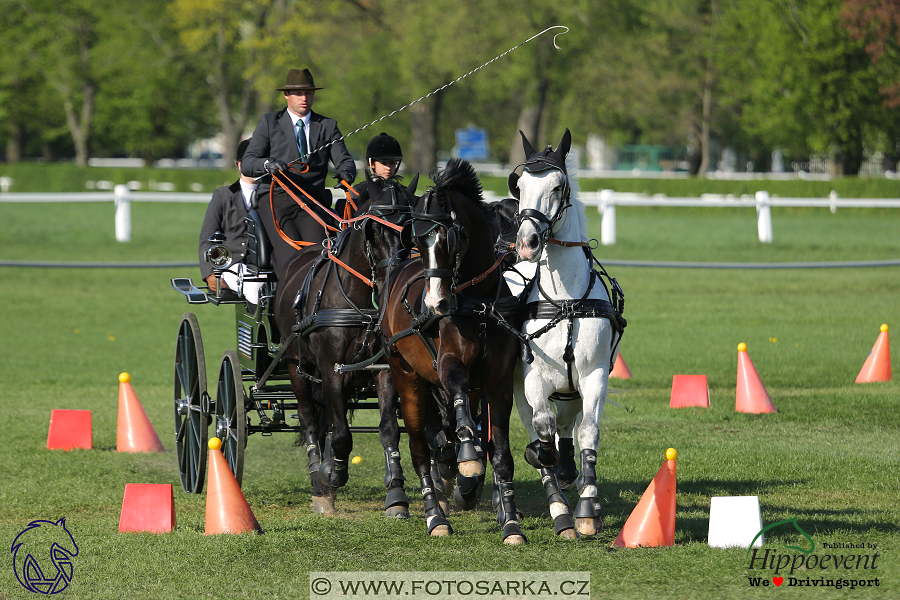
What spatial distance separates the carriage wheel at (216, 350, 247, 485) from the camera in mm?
7227

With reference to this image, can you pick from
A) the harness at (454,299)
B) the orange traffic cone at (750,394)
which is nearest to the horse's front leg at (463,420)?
the harness at (454,299)

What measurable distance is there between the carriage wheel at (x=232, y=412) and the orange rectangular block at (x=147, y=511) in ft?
2.32

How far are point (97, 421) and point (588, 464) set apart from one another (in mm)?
6103

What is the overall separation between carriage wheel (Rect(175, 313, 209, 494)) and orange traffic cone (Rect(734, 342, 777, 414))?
16.3 ft

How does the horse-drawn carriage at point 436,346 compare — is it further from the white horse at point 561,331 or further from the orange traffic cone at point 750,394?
the orange traffic cone at point 750,394

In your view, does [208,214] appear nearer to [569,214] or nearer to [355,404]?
[355,404]

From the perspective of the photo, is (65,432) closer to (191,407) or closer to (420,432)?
(191,407)

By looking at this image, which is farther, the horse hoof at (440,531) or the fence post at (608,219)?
the fence post at (608,219)

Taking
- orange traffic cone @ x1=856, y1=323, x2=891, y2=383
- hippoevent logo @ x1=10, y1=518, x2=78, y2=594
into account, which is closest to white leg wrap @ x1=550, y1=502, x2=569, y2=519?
hippoevent logo @ x1=10, y1=518, x2=78, y2=594

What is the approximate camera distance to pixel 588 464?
605 centimetres

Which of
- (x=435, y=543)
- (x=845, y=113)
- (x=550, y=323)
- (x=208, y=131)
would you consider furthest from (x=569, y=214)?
(x=208, y=131)

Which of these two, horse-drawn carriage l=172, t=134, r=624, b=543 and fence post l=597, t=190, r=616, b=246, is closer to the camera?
horse-drawn carriage l=172, t=134, r=624, b=543

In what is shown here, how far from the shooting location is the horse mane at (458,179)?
5961 millimetres

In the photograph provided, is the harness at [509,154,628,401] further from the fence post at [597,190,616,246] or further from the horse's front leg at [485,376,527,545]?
the fence post at [597,190,616,246]
